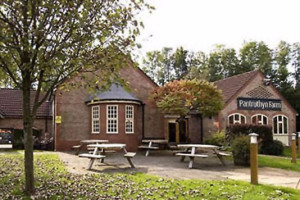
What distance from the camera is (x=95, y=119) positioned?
23219 mm

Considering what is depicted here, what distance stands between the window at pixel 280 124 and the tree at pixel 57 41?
87.1ft

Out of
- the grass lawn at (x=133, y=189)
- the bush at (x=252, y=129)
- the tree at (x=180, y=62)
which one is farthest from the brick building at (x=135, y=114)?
the tree at (x=180, y=62)

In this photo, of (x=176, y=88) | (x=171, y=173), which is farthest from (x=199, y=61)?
(x=171, y=173)

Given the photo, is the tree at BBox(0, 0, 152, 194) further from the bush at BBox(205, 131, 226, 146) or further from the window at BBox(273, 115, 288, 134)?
the window at BBox(273, 115, 288, 134)

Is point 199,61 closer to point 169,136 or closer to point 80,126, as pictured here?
point 169,136

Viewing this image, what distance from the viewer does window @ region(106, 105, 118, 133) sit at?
22.3m

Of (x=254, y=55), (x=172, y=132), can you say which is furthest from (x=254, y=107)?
(x=254, y=55)

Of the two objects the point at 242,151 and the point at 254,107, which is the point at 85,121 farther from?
the point at 254,107

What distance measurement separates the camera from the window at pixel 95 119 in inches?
902

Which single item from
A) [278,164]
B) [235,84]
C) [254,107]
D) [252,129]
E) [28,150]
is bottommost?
[278,164]

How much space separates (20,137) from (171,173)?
1766cm

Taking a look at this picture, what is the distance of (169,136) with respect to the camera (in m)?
28.1

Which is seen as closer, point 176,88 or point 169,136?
point 176,88

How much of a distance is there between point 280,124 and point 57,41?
28498 mm
